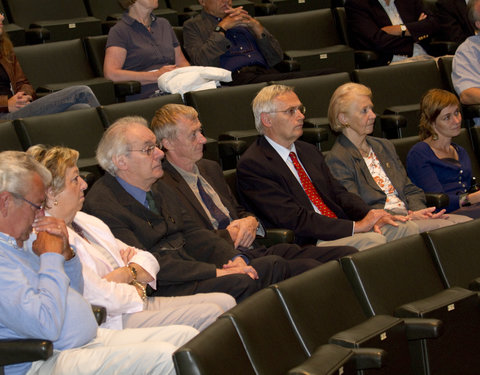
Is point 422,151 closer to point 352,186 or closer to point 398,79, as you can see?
point 352,186

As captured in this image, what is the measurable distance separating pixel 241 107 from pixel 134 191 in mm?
1309

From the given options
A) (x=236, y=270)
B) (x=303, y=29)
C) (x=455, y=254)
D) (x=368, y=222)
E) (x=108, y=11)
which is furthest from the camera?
(x=108, y=11)

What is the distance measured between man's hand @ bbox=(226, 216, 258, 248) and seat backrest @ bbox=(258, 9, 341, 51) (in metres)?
2.25

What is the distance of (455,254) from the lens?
268 cm

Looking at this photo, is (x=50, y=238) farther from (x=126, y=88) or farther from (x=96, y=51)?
(x=96, y=51)

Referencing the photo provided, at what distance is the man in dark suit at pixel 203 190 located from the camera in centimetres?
312

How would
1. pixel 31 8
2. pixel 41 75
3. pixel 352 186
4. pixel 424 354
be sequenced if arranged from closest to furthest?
pixel 424 354
pixel 352 186
pixel 41 75
pixel 31 8

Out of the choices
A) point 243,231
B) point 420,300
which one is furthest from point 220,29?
point 420,300

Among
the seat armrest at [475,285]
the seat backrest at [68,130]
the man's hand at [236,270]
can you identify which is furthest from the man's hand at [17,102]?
the seat armrest at [475,285]

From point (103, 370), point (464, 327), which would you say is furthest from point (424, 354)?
point (103, 370)

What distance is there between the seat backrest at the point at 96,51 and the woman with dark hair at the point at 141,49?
172 mm

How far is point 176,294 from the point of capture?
2.78m

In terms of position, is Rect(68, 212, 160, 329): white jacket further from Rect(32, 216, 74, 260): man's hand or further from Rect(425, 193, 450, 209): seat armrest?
Rect(425, 193, 450, 209): seat armrest

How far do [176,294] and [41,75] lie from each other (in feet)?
7.25
